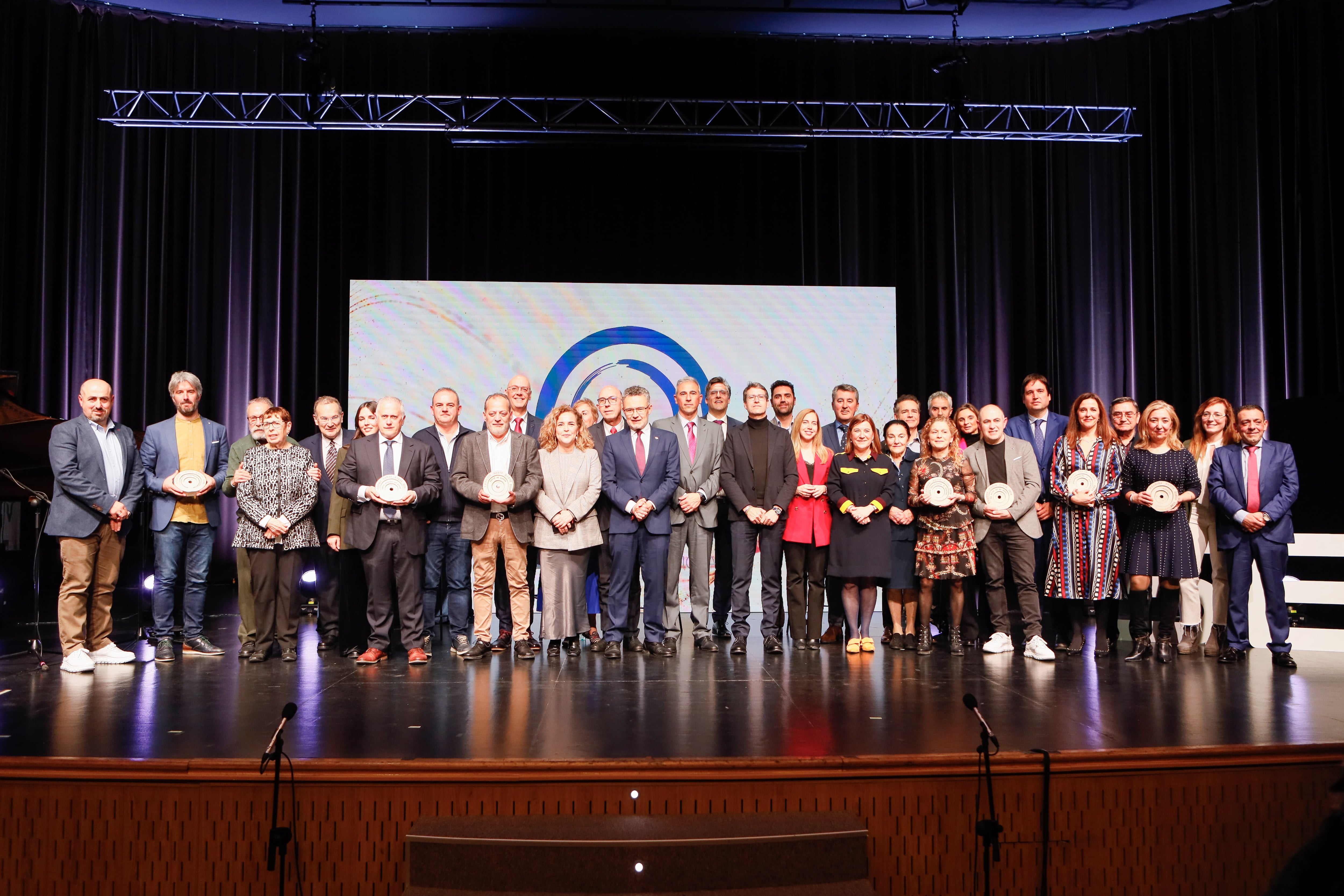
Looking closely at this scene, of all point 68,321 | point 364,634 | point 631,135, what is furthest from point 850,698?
point 68,321

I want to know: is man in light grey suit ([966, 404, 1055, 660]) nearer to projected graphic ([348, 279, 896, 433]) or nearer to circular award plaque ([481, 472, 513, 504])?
circular award plaque ([481, 472, 513, 504])

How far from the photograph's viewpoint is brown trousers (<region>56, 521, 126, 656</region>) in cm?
490

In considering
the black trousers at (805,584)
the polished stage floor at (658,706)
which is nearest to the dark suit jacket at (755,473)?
the black trousers at (805,584)

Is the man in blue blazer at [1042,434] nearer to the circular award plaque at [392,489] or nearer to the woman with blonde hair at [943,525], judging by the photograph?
the woman with blonde hair at [943,525]

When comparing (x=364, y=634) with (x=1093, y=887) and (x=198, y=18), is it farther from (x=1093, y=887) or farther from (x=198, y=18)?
(x=198, y=18)

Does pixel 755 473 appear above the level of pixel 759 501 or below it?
above

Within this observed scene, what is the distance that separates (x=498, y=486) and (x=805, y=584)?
1947mm

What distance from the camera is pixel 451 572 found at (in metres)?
5.56

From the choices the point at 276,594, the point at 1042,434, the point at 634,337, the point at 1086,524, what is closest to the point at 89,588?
the point at 276,594

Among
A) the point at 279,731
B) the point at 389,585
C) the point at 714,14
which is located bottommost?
the point at 279,731

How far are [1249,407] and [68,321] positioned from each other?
974 centimetres

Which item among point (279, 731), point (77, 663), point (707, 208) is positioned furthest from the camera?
point (707, 208)

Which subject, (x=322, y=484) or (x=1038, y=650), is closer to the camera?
(x=1038, y=650)

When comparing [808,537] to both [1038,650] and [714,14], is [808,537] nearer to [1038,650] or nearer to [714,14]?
[1038,650]
